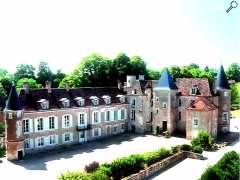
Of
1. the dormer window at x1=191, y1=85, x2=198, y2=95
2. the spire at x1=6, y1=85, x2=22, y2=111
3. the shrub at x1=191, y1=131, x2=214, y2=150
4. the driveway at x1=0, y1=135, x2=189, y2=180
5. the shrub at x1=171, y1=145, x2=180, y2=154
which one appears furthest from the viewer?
the dormer window at x1=191, y1=85, x2=198, y2=95

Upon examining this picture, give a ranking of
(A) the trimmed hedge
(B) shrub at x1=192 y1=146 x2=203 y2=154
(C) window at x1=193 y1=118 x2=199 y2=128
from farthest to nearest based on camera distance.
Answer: (C) window at x1=193 y1=118 x2=199 y2=128, (B) shrub at x1=192 y1=146 x2=203 y2=154, (A) the trimmed hedge

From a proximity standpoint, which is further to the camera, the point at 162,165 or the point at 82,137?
the point at 82,137

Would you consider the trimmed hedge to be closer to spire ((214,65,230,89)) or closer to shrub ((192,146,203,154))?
shrub ((192,146,203,154))

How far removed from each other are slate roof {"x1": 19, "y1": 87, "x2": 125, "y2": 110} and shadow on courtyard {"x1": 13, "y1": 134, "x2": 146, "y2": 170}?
513 centimetres

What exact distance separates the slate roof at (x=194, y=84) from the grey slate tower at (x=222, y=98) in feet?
7.76

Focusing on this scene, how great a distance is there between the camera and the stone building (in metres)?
32.8

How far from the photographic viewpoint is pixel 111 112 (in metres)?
41.8

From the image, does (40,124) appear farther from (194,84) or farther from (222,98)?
(222,98)

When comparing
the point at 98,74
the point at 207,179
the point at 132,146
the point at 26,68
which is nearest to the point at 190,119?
the point at 132,146

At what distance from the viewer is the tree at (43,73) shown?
7125cm

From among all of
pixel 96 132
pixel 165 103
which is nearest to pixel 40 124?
pixel 96 132

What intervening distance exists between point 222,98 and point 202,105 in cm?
554

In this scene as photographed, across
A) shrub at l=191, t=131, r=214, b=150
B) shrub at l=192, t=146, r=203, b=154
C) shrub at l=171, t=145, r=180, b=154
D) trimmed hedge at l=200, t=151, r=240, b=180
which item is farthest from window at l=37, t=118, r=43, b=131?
trimmed hedge at l=200, t=151, r=240, b=180

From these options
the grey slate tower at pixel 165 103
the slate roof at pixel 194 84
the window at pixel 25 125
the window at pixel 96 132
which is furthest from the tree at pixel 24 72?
the slate roof at pixel 194 84
